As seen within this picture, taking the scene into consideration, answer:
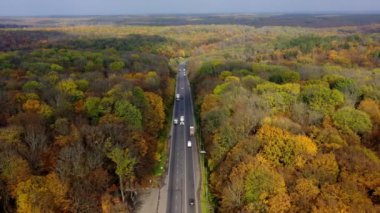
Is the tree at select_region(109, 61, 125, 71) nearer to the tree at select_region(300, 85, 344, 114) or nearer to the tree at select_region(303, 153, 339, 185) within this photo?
the tree at select_region(300, 85, 344, 114)

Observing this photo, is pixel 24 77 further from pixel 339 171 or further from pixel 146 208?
pixel 339 171

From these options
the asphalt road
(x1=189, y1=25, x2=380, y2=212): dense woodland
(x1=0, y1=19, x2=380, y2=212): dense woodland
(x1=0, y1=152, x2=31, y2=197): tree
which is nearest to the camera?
(x1=189, y1=25, x2=380, y2=212): dense woodland

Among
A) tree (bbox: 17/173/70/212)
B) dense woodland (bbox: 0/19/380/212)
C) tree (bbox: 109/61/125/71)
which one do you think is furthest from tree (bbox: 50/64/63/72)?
tree (bbox: 17/173/70/212)

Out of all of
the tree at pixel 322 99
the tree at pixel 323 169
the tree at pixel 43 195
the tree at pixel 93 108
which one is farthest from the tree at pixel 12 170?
the tree at pixel 322 99

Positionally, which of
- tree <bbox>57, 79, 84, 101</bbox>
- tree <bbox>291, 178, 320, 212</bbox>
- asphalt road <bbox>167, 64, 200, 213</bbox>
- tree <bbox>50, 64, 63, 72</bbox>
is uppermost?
tree <bbox>57, 79, 84, 101</bbox>

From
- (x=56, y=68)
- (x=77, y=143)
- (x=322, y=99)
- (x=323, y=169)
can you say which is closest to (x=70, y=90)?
(x=77, y=143)

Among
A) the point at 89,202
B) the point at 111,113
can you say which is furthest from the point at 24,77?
the point at 89,202
